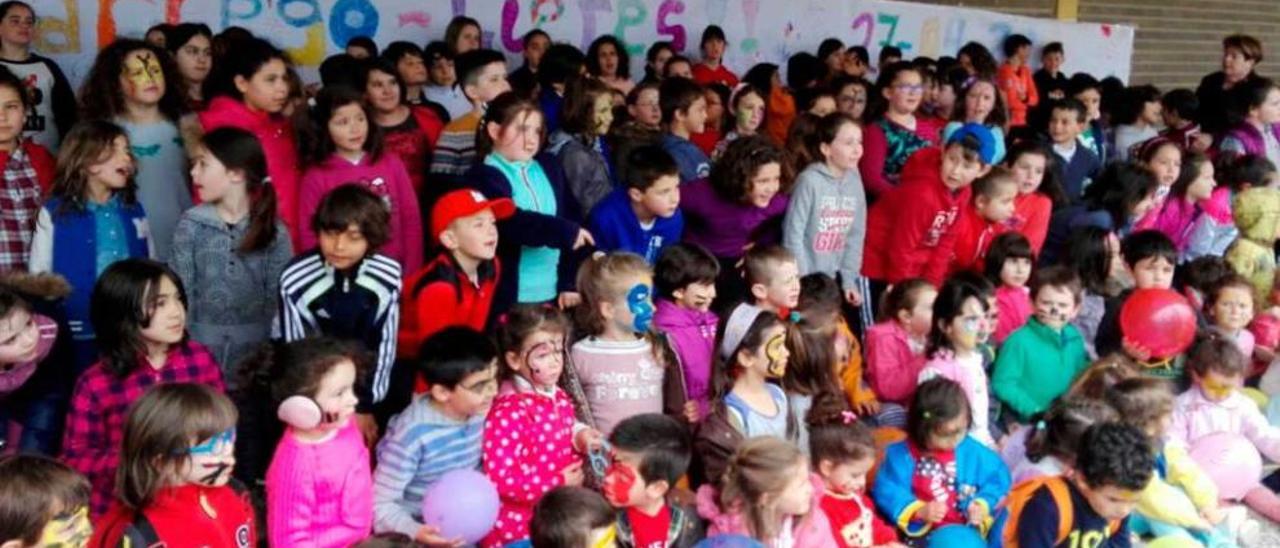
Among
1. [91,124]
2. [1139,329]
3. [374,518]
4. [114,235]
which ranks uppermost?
[91,124]

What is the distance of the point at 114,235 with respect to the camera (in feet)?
13.0

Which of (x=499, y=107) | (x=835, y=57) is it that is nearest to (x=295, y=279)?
(x=499, y=107)

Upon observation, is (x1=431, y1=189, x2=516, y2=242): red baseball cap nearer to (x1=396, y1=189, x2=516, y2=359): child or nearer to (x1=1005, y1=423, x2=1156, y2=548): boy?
(x1=396, y1=189, x2=516, y2=359): child

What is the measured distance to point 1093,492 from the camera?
3.62 meters

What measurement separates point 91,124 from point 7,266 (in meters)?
0.70

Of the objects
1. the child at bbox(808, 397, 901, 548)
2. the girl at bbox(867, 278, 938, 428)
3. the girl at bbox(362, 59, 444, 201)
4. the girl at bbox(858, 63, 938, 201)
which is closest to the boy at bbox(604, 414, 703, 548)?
the child at bbox(808, 397, 901, 548)

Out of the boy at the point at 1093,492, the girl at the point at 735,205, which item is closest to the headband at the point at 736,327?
the girl at the point at 735,205

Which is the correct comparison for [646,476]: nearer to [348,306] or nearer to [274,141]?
[348,306]

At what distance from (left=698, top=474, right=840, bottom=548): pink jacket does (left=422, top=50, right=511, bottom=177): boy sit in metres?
1.98

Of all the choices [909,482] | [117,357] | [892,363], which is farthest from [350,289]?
[892,363]

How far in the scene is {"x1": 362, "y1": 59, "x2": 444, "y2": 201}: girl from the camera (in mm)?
5129

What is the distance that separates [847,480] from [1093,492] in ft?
2.27

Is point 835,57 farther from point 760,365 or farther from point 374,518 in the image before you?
point 374,518

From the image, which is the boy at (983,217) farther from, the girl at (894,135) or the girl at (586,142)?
the girl at (586,142)
